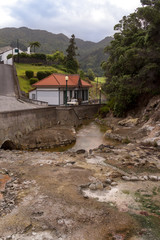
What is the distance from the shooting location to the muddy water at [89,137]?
2260cm

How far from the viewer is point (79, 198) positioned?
9.17 metres

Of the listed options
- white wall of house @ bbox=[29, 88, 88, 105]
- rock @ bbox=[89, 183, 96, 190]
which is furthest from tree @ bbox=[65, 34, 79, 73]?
rock @ bbox=[89, 183, 96, 190]

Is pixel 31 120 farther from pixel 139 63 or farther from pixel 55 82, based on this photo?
pixel 139 63

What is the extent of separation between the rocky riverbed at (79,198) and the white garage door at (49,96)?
19235mm

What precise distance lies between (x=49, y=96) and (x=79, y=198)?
86.3ft

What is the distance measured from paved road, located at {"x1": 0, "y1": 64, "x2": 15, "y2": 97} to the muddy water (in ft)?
41.8

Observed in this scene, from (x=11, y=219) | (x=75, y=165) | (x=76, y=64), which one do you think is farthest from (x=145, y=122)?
(x=76, y=64)

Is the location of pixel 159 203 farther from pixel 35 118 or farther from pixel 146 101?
pixel 146 101

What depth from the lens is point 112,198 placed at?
9211mm

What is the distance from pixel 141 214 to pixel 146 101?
2457 centimetres

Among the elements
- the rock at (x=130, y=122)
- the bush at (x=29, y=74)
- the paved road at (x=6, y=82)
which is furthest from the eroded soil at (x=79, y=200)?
the bush at (x=29, y=74)

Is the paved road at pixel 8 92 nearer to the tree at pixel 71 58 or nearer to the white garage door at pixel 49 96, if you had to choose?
the white garage door at pixel 49 96

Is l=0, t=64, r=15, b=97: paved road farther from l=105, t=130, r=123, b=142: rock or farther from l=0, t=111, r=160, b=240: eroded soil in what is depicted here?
l=0, t=111, r=160, b=240: eroded soil

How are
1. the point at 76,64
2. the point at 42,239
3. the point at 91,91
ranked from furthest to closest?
the point at 76,64
the point at 91,91
the point at 42,239
